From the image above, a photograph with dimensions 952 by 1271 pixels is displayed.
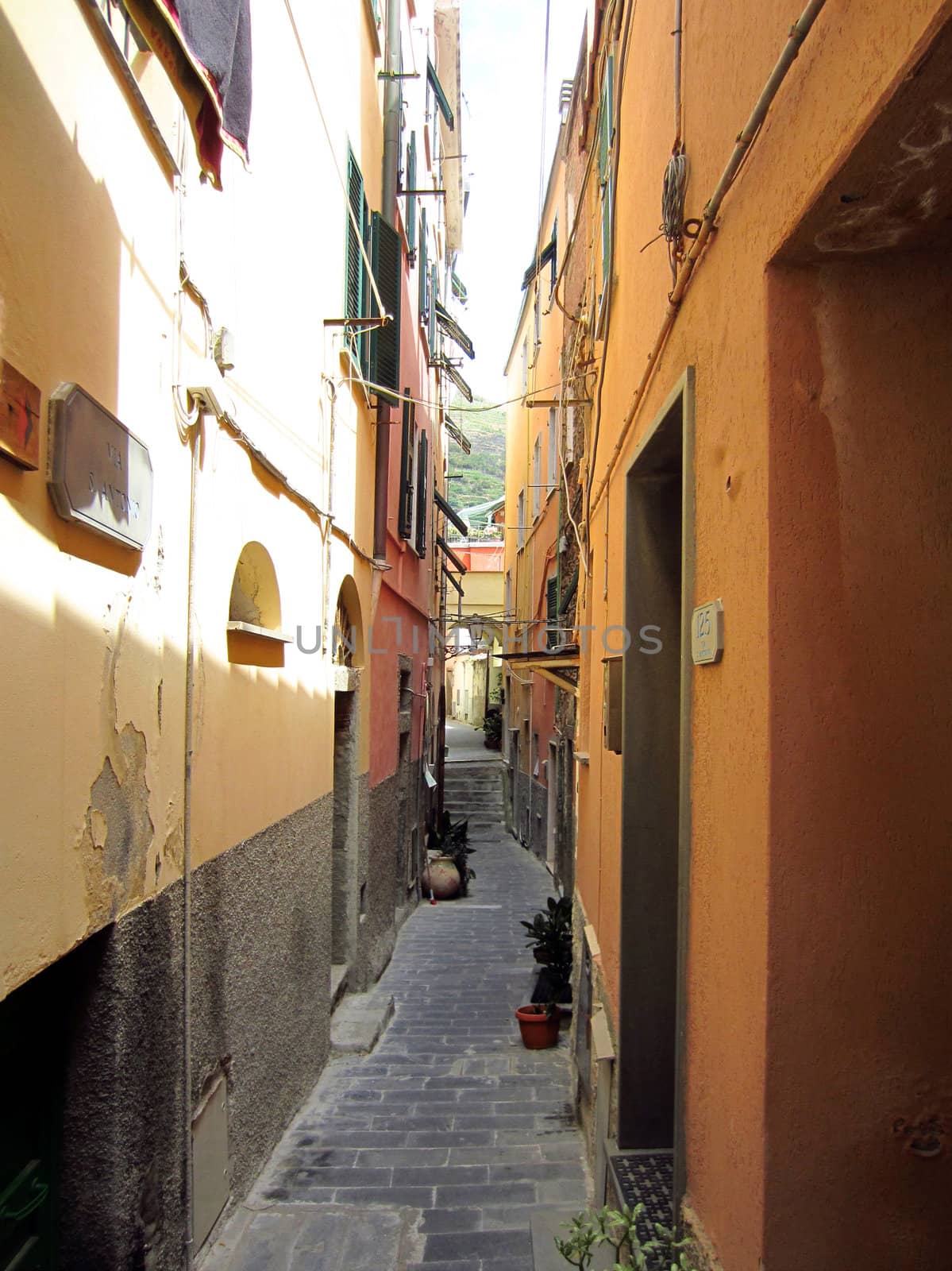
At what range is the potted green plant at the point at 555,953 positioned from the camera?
802 centimetres

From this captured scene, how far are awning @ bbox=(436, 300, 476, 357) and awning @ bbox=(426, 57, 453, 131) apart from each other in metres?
3.14

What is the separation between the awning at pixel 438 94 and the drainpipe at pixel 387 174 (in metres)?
5.11

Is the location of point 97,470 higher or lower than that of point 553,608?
lower

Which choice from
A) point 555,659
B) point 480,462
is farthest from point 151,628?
point 480,462

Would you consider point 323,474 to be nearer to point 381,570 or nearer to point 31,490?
point 381,570

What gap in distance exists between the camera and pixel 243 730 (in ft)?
15.2

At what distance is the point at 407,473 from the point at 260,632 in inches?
272

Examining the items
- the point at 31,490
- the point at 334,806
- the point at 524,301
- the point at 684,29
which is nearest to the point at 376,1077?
the point at 334,806

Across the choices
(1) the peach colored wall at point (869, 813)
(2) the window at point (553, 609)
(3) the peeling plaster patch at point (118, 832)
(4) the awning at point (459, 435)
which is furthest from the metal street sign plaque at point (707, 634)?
(4) the awning at point (459, 435)

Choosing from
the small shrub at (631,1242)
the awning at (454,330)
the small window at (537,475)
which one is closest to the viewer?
the small shrub at (631,1242)

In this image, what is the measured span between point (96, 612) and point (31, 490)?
56 cm

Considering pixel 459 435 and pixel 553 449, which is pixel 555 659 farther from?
pixel 459 435

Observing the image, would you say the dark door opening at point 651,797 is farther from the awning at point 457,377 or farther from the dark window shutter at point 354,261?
the awning at point 457,377

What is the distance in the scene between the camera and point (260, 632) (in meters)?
4.68
